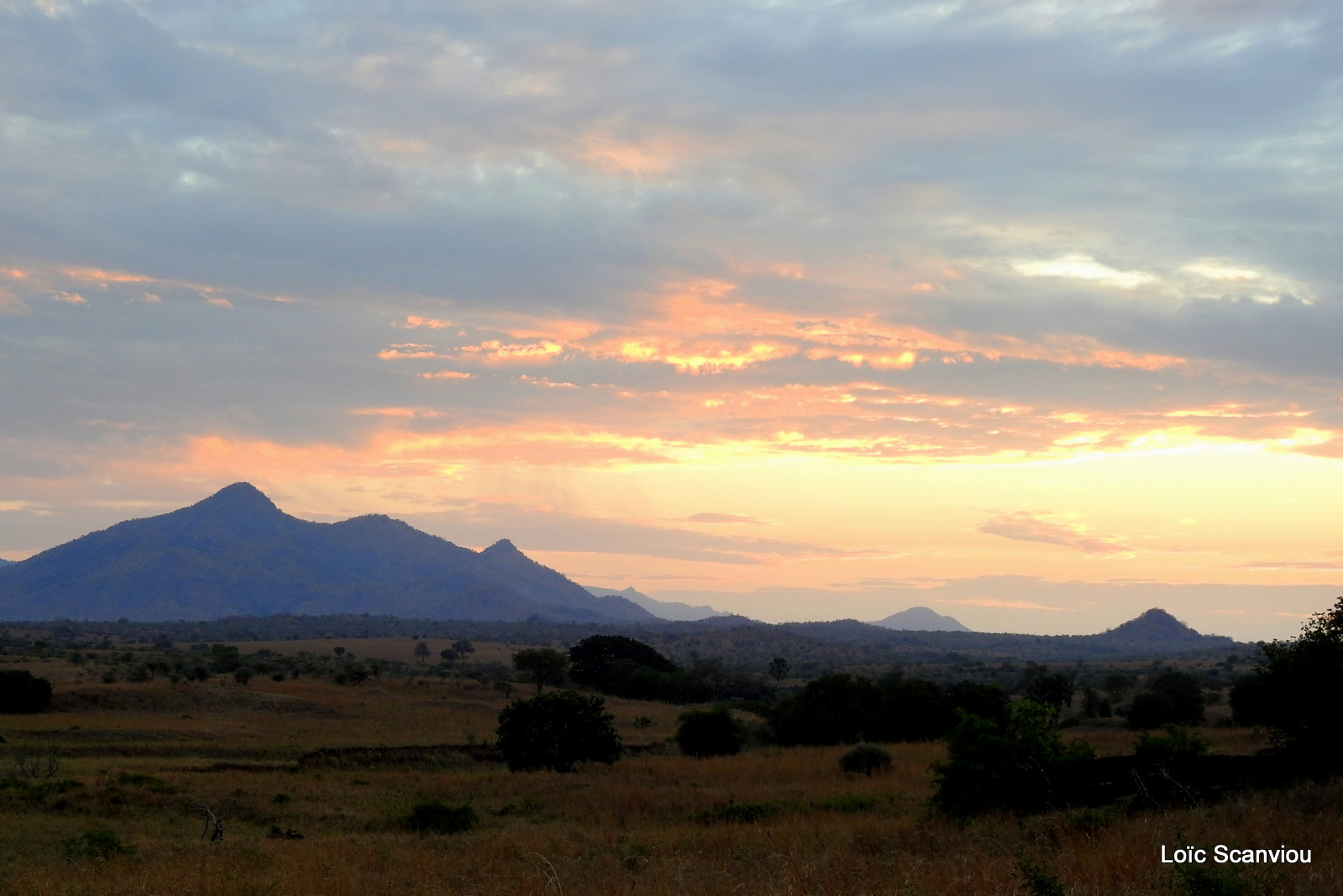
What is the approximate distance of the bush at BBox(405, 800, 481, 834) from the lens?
2327cm

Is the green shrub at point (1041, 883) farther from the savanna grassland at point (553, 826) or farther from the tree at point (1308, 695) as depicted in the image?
the tree at point (1308, 695)

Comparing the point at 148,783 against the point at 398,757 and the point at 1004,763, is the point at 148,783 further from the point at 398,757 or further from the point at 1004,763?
the point at 1004,763

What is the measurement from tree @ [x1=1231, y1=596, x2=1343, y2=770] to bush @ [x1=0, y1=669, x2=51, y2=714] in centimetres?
5545

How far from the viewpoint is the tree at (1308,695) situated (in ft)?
62.2

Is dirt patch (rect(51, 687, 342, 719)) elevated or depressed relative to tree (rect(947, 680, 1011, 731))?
depressed

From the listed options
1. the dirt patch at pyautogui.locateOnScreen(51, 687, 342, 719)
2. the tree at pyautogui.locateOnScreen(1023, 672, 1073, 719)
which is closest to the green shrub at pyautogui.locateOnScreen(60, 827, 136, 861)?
the dirt patch at pyautogui.locateOnScreen(51, 687, 342, 719)

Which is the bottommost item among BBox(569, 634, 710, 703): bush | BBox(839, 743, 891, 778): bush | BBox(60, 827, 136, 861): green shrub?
BBox(569, 634, 710, 703): bush

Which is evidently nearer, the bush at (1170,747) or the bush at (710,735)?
the bush at (1170,747)

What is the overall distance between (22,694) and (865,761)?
4467 centimetres

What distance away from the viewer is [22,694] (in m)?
52.9

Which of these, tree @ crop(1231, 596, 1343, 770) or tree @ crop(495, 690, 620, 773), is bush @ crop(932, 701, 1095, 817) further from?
tree @ crop(495, 690, 620, 773)

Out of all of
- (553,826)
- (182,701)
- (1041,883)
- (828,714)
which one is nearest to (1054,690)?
(828,714)

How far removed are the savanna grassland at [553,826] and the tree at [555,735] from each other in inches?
40.9

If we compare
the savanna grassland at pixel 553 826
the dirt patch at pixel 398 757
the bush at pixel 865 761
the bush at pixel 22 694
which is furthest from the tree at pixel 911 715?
the bush at pixel 22 694
